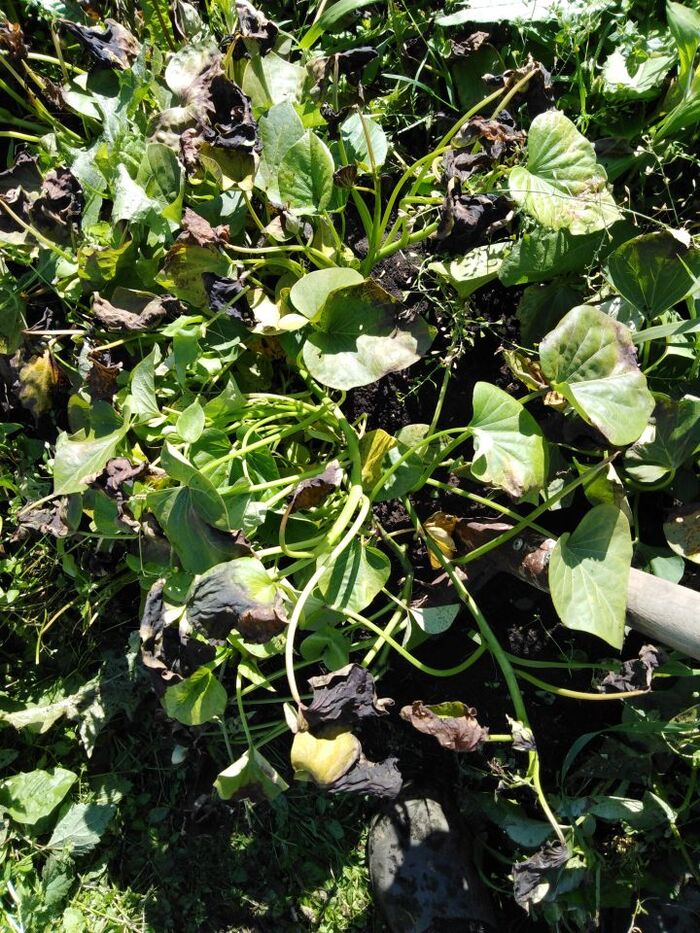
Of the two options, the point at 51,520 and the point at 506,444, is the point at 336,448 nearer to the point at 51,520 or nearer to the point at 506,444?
the point at 506,444

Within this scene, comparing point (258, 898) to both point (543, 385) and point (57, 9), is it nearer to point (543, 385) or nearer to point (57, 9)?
point (543, 385)

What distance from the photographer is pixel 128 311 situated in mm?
1469

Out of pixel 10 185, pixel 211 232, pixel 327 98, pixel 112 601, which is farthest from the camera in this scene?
pixel 112 601

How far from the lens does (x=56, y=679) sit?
1893mm

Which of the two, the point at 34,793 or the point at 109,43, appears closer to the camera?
the point at 109,43

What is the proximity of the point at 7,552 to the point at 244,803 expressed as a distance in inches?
33.3

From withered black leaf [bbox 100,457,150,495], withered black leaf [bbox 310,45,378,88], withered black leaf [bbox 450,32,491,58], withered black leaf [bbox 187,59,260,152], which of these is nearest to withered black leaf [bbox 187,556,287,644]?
withered black leaf [bbox 100,457,150,495]

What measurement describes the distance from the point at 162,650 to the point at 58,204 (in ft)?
3.01

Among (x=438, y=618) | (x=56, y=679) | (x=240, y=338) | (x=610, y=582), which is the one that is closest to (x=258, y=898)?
(x=56, y=679)

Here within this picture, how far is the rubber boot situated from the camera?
1.64 m

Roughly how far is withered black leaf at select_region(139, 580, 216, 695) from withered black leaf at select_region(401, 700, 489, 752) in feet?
1.20

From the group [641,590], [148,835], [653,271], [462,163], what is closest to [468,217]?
[462,163]

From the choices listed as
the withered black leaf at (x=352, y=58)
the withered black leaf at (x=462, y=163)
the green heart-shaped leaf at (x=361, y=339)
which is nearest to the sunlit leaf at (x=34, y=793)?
the green heart-shaped leaf at (x=361, y=339)

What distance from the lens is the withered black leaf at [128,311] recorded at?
1414mm
